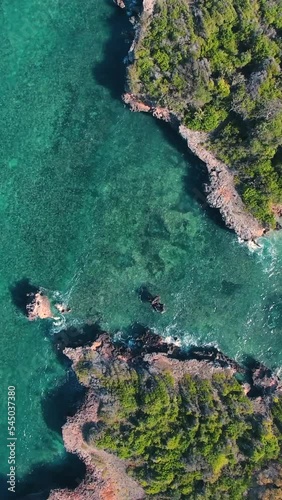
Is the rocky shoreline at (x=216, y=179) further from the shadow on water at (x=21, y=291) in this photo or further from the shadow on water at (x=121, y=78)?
the shadow on water at (x=21, y=291)

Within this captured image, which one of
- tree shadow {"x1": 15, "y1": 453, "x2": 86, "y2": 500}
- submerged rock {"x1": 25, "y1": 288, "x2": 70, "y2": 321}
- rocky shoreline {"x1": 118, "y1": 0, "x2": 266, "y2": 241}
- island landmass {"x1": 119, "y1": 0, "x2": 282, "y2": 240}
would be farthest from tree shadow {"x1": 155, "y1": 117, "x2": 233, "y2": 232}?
tree shadow {"x1": 15, "y1": 453, "x2": 86, "y2": 500}

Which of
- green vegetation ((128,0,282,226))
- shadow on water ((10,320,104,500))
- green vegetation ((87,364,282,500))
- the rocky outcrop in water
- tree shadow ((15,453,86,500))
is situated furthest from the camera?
tree shadow ((15,453,86,500))

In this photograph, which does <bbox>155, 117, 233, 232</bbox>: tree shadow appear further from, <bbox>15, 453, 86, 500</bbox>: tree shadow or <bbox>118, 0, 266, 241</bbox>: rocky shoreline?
<bbox>15, 453, 86, 500</bbox>: tree shadow

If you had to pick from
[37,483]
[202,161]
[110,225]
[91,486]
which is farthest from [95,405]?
[202,161]

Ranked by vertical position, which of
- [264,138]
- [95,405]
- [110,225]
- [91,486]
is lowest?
[91,486]

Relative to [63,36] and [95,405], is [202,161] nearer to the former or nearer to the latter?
[63,36]

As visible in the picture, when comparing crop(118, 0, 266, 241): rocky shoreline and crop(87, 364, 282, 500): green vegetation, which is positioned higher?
crop(118, 0, 266, 241): rocky shoreline

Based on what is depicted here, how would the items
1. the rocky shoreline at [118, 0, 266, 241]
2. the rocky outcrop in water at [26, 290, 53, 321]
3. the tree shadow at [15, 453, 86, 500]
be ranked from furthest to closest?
1. the tree shadow at [15, 453, 86, 500]
2. the rocky outcrop in water at [26, 290, 53, 321]
3. the rocky shoreline at [118, 0, 266, 241]
